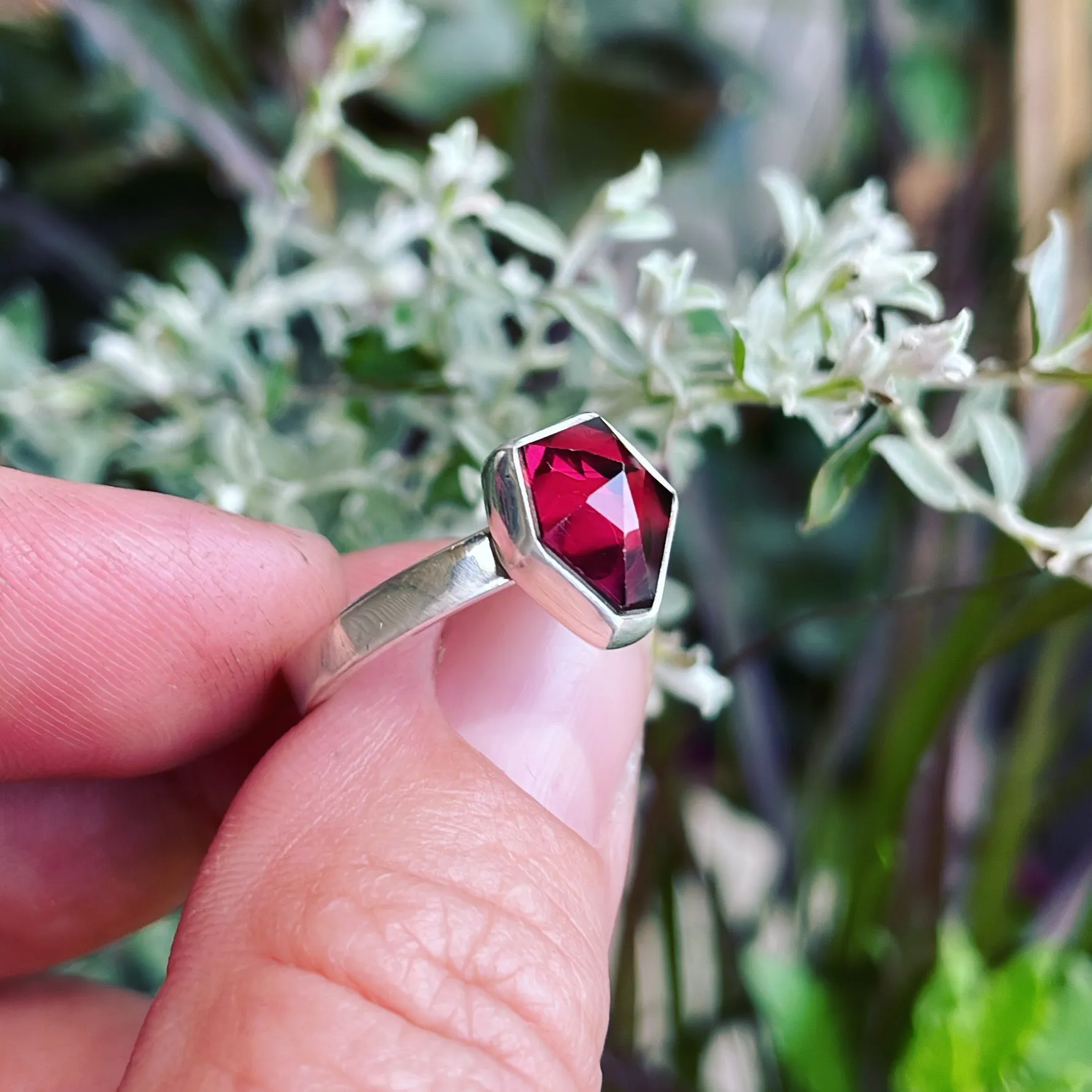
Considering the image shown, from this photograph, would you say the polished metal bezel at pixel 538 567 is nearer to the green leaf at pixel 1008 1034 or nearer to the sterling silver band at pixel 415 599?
the sterling silver band at pixel 415 599

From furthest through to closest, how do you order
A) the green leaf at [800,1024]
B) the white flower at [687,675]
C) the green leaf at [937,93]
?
the green leaf at [937,93] < the green leaf at [800,1024] < the white flower at [687,675]

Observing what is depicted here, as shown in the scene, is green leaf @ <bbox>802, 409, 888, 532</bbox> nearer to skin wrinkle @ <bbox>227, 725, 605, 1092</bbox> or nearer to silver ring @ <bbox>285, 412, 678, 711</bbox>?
silver ring @ <bbox>285, 412, 678, 711</bbox>

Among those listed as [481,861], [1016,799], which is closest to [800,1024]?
[1016,799]

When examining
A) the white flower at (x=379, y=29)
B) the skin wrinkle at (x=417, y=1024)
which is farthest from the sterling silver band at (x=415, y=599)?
the white flower at (x=379, y=29)

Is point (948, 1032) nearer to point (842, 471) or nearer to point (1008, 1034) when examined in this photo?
point (1008, 1034)

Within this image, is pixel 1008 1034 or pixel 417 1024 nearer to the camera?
pixel 417 1024

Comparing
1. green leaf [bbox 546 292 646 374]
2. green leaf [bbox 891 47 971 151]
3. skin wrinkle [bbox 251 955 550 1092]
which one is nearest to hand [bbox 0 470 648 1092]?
skin wrinkle [bbox 251 955 550 1092]
